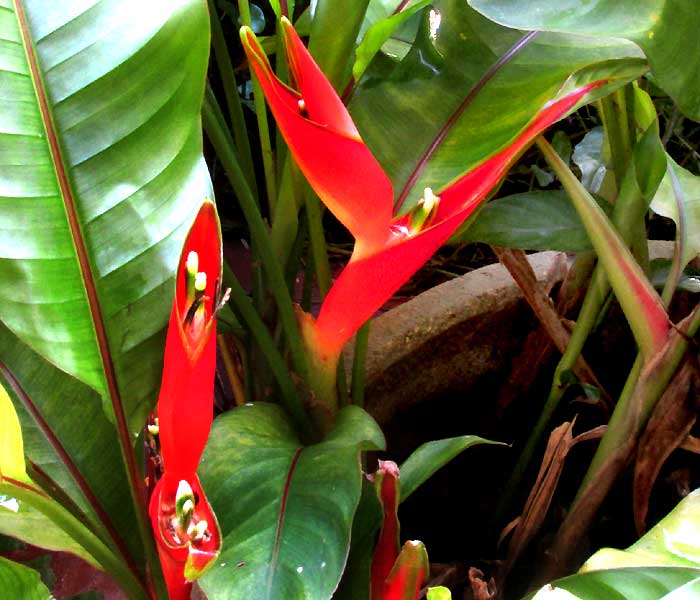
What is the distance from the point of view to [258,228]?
1.69 ft

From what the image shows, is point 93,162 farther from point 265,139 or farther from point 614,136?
point 614,136

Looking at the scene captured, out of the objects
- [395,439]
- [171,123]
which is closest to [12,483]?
[171,123]

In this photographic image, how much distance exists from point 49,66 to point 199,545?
254mm

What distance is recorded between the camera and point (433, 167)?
1.68ft

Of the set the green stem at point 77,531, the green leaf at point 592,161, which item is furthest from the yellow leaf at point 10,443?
the green leaf at point 592,161

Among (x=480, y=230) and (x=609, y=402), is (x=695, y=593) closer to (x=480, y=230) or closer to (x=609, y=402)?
(x=480, y=230)

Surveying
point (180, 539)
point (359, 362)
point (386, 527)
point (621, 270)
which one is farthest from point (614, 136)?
point (180, 539)

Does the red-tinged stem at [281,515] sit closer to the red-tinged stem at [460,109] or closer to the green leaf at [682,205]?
the red-tinged stem at [460,109]

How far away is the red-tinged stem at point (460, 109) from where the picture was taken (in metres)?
0.51

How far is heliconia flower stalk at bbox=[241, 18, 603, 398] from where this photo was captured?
1.20 ft

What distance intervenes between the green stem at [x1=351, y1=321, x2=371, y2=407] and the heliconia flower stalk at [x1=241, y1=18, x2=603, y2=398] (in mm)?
100

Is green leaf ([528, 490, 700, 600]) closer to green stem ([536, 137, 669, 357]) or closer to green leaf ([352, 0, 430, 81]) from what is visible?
green stem ([536, 137, 669, 357])

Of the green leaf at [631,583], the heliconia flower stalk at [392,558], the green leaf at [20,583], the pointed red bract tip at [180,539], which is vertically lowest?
the heliconia flower stalk at [392,558]

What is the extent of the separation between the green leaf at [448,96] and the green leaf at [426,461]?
0.55 feet
